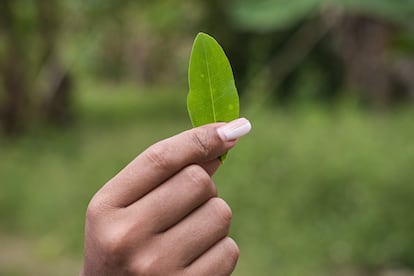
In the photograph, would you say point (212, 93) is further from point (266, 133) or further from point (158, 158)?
point (266, 133)

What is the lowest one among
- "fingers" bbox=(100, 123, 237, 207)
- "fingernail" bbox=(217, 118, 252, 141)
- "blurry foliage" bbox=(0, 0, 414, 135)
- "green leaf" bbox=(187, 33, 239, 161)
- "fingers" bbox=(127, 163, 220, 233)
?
"blurry foliage" bbox=(0, 0, 414, 135)

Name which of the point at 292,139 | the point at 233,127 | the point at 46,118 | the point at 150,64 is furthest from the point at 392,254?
the point at 150,64

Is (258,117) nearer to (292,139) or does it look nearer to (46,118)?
(292,139)

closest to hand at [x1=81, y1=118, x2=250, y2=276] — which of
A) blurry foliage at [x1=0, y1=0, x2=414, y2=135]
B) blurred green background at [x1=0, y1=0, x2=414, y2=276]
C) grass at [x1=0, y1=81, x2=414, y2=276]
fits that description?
blurred green background at [x1=0, y1=0, x2=414, y2=276]

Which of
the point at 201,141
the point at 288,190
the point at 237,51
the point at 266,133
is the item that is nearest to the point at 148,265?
the point at 201,141

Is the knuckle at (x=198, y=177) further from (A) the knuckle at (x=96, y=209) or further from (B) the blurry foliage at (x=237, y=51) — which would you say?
(B) the blurry foliage at (x=237, y=51)

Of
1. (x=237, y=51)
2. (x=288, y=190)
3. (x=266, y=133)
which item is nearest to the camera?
(x=288, y=190)

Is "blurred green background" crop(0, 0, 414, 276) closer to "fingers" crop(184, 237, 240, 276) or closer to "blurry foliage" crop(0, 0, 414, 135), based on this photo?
"blurry foliage" crop(0, 0, 414, 135)

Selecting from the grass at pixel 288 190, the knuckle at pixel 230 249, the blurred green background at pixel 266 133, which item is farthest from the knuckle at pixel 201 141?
the grass at pixel 288 190
